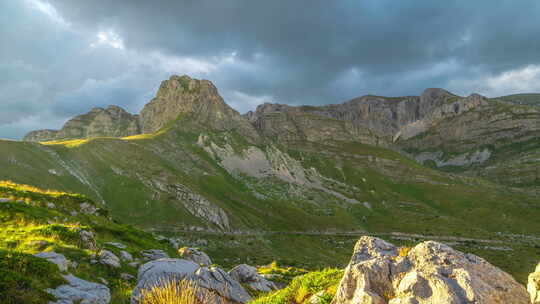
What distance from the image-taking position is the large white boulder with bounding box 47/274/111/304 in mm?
11245

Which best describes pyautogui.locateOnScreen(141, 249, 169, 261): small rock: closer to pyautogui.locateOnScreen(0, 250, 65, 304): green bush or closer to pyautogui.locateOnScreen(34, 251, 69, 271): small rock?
pyautogui.locateOnScreen(34, 251, 69, 271): small rock

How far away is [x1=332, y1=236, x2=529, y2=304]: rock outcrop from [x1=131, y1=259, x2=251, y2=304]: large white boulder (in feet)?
24.3

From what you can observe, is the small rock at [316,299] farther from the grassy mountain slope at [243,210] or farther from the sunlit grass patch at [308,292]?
the grassy mountain slope at [243,210]

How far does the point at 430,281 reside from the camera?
729cm

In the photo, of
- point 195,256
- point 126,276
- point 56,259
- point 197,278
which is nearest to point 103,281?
point 126,276

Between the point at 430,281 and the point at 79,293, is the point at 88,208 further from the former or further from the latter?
the point at 430,281

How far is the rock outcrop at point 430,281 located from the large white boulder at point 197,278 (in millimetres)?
7410

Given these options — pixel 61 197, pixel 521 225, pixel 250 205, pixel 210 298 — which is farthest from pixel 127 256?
pixel 521 225

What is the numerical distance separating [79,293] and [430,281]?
12.7 m

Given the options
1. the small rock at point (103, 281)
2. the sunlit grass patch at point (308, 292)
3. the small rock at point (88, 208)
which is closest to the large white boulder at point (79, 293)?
the small rock at point (103, 281)

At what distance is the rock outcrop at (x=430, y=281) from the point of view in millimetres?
6949

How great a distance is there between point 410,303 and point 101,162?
15840cm

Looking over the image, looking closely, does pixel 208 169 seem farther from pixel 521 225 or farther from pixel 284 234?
pixel 521 225

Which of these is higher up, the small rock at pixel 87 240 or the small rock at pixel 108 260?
the small rock at pixel 87 240
